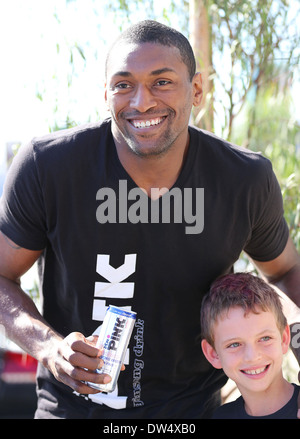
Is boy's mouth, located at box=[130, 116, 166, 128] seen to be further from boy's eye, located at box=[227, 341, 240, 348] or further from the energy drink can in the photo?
boy's eye, located at box=[227, 341, 240, 348]

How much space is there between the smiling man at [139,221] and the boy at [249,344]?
0.44 feet

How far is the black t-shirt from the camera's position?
241 centimetres

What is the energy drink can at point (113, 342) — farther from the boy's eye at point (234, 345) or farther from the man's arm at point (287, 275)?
the man's arm at point (287, 275)

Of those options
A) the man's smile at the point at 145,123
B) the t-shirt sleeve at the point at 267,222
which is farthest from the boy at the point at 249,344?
the man's smile at the point at 145,123

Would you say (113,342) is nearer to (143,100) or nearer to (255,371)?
(255,371)

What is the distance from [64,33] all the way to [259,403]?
228 centimetres

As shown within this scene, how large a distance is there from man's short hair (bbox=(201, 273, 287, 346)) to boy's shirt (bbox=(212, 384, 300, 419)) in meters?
0.25

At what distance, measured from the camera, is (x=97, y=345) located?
6.60 ft

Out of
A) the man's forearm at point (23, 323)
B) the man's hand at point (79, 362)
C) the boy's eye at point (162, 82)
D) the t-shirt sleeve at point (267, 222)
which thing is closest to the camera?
the man's hand at point (79, 362)

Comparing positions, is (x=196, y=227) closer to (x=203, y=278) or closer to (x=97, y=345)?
(x=203, y=278)

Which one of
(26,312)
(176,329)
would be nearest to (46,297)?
(26,312)
